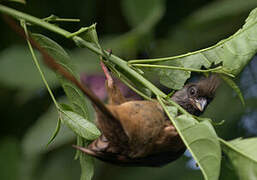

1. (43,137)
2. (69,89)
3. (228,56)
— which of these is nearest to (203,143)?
(228,56)

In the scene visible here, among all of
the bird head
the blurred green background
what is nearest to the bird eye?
the bird head

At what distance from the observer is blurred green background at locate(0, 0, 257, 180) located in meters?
2.22

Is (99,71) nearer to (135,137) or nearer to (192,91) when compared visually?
(192,91)

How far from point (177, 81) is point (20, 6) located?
5.57ft

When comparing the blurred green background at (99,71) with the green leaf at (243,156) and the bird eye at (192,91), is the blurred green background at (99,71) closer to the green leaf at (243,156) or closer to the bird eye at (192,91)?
the bird eye at (192,91)

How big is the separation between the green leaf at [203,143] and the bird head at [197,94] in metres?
0.32

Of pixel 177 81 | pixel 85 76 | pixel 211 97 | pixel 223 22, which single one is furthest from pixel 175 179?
pixel 177 81

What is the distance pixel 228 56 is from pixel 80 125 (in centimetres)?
33

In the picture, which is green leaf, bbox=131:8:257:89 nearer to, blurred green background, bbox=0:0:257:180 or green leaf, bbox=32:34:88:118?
green leaf, bbox=32:34:88:118

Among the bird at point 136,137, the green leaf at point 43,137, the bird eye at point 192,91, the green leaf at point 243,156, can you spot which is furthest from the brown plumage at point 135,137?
the green leaf at point 43,137

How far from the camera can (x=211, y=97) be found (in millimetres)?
1271

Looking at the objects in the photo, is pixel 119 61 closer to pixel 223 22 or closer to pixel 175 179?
pixel 175 179

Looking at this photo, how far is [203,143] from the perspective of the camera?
0.87 metres

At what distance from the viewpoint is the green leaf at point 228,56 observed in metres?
1.00
